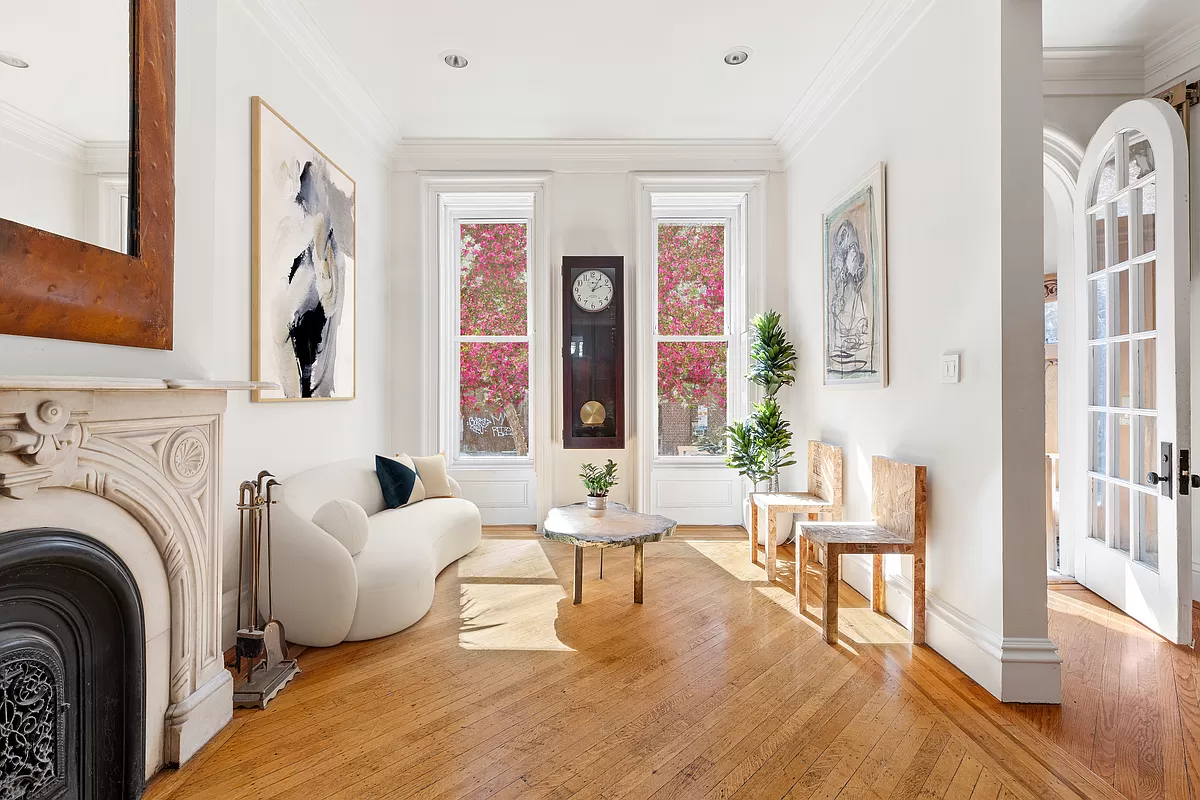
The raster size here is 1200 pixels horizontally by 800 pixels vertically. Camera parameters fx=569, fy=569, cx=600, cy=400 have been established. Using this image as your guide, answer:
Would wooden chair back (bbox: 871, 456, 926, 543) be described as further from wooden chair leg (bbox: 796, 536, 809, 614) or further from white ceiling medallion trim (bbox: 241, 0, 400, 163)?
white ceiling medallion trim (bbox: 241, 0, 400, 163)

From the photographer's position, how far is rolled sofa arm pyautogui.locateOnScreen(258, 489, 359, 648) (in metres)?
2.49

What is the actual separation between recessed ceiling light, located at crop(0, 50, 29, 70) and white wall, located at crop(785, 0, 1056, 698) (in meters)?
3.02

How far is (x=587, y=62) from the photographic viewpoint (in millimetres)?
3475

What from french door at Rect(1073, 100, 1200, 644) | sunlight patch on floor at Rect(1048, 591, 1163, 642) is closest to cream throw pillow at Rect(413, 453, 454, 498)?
sunlight patch on floor at Rect(1048, 591, 1163, 642)

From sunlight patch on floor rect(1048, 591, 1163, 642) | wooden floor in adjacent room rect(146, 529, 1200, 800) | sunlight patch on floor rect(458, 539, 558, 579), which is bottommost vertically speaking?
wooden floor in adjacent room rect(146, 529, 1200, 800)

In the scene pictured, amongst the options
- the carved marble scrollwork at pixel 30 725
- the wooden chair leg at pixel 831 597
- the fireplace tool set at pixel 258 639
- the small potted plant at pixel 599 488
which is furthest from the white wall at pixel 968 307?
the carved marble scrollwork at pixel 30 725

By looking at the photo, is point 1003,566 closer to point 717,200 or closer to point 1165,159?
point 1165,159

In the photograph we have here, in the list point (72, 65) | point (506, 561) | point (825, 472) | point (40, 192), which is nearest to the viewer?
point (40, 192)

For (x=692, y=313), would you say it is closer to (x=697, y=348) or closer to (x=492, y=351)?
(x=697, y=348)

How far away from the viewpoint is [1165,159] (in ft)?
8.38

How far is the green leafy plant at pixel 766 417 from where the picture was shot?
407cm

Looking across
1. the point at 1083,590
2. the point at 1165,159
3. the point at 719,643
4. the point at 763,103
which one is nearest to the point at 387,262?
the point at 763,103

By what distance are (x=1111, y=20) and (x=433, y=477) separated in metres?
4.71

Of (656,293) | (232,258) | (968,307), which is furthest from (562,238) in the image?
(968,307)
